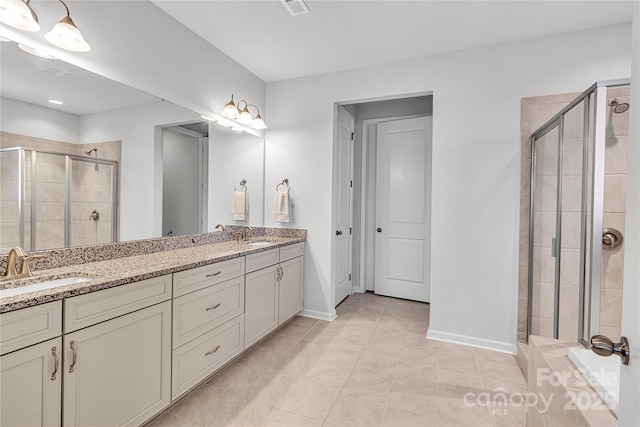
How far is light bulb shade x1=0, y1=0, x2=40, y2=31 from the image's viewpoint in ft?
4.33

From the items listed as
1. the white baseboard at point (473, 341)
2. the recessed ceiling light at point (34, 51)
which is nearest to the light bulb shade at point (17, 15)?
the recessed ceiling light at point (34, 51)

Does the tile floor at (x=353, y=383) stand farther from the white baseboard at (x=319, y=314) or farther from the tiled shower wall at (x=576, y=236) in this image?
the tiled shower wall at (x=576, y=236)

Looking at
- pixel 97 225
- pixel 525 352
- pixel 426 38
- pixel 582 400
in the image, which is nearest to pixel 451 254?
pixel 525 352

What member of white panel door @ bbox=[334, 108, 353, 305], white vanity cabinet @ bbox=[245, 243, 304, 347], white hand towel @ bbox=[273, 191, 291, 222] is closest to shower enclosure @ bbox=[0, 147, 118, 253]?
white vanity cabinet @ bbox=[245, 243, 304, 347]

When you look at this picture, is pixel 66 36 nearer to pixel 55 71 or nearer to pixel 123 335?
pixel 55 71

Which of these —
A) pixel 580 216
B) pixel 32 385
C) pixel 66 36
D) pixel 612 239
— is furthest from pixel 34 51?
pixel 612 239

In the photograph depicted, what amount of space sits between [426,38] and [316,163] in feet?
4.78

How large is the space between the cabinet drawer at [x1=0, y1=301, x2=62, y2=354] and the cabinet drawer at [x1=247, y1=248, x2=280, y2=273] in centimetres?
124

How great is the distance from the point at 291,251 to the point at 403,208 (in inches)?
62.3

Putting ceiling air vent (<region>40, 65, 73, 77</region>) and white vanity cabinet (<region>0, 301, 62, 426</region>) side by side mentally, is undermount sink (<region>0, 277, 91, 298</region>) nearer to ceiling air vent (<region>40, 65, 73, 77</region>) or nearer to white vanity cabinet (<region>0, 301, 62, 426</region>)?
white vanity cabinet (<region>0, 301, 62, 426</region>)

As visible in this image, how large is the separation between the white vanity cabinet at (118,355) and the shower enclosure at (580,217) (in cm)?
228

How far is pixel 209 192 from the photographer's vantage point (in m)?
2.80

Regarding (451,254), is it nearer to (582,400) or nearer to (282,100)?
(582,400)

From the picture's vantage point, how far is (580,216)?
1.71 m
